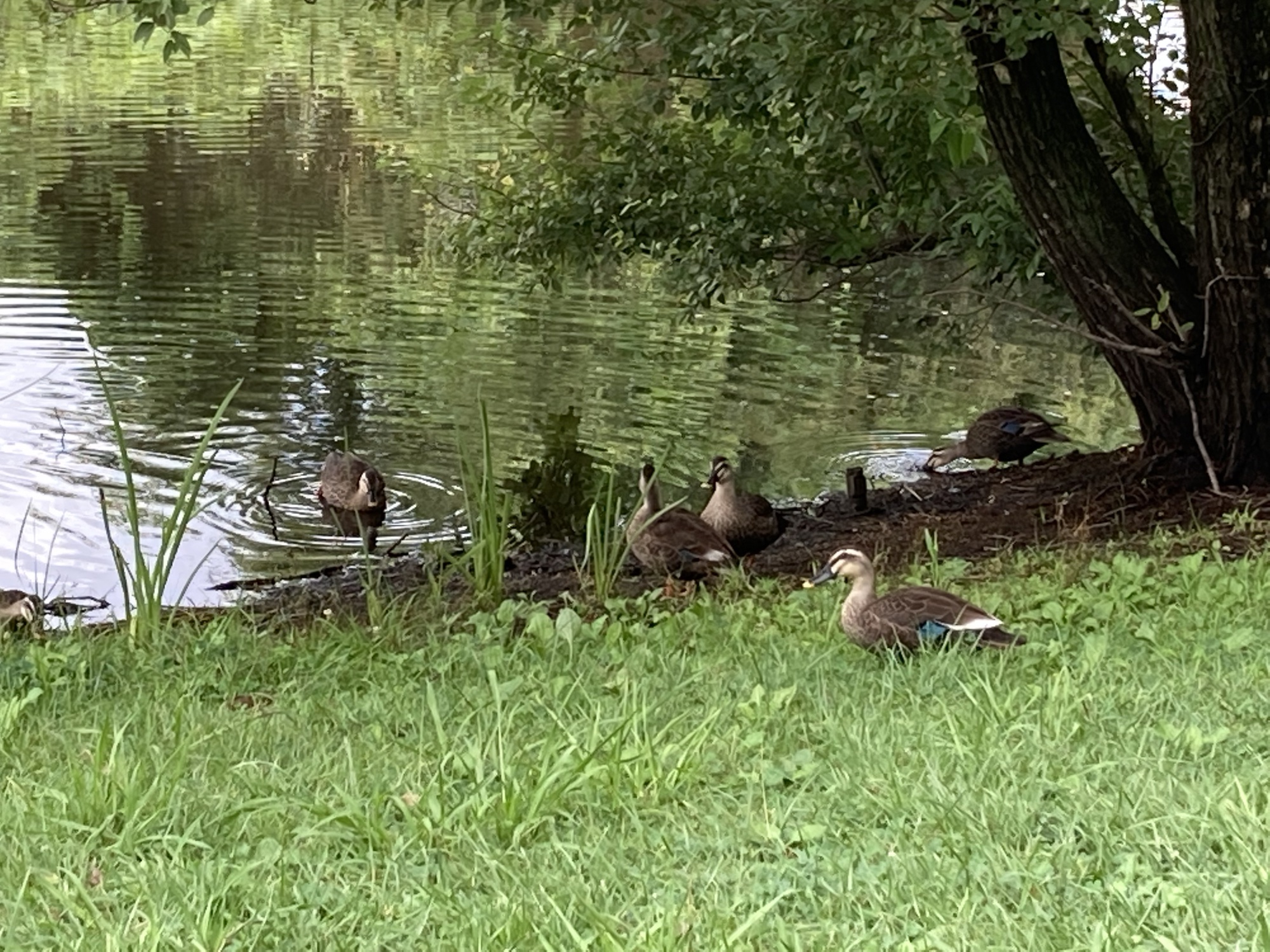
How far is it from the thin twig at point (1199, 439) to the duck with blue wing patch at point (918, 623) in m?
4.03

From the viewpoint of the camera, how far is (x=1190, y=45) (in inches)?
390

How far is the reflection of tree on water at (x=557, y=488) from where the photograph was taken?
14.0m

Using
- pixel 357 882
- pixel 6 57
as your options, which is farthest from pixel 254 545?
pixel 6 57

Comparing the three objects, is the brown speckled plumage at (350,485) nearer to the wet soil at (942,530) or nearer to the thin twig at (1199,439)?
the wet soil at (942,530)

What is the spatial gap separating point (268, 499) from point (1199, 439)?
307 inches

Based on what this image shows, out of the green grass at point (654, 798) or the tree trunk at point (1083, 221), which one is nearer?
the green grass at point (654, 798)

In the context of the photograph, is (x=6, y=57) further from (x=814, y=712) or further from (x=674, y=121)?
(x=814, y=712)

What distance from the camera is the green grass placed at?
13.2 feet

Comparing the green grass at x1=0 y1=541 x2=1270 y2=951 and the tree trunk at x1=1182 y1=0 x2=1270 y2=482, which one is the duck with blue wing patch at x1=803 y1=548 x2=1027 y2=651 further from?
the tree trunk at x1=1182 y1=0 x2=1270 y2=482

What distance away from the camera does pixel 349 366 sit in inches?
714

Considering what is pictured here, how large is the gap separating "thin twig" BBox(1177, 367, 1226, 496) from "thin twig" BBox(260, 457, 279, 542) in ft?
23.4

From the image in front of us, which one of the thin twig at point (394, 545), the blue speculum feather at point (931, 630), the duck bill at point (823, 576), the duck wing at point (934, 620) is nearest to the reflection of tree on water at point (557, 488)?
the thin twig at point (394, 545)

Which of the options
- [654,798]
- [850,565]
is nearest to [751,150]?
[850,565]

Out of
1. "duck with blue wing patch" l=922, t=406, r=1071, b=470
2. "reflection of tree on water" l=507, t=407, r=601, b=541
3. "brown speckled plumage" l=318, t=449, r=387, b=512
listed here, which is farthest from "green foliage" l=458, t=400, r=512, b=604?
"duck with blue wing patch" l=922, t=406, r=1071, b=470
